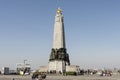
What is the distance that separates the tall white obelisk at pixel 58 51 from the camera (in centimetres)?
6438

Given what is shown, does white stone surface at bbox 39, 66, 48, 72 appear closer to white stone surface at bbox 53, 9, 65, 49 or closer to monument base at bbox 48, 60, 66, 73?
monument base at bbox 48, 60, 66, 73

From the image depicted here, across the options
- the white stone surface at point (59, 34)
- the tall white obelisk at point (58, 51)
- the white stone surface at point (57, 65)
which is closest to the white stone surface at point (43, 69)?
the tall white obelisk at point (58, 51)

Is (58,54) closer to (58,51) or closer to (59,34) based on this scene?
(58,51)

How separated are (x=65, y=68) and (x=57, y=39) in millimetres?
7852

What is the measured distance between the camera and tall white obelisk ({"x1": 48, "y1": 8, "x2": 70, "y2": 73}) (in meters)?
64.4

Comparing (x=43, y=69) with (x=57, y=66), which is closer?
(x=57, y=66)

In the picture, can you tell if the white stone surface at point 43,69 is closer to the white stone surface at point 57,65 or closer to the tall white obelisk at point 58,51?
the tall white obelisk at point 58,51

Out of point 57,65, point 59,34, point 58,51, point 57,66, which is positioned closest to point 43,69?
point 57,66

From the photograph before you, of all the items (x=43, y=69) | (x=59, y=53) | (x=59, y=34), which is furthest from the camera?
(x=43, y=69)

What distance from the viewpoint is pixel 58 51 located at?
64.4m

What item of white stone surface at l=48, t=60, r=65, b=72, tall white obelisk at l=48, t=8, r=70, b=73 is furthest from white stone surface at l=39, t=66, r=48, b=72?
white stone surface at l=48, t=60, r=65, b=72

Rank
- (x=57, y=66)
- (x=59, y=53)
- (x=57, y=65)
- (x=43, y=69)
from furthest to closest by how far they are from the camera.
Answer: (x=43, y=69) < (x=57, y=66) < (x=57, y=65) < (x=59, y=53)

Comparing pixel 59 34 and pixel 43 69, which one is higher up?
pixel 59 34

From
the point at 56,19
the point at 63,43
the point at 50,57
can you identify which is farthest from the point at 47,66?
the point at 56,19
